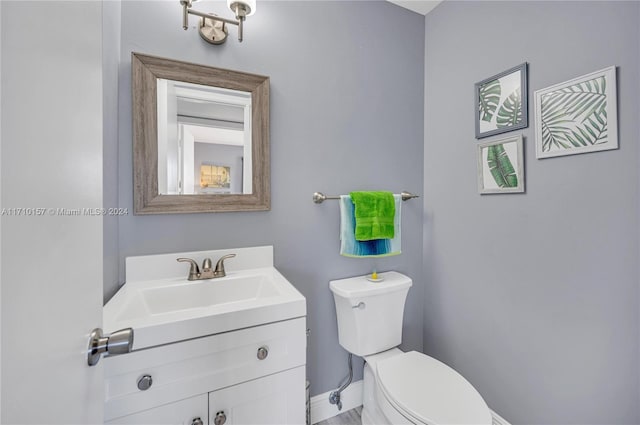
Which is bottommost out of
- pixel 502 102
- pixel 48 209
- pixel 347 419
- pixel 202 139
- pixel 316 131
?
pixel 347 419

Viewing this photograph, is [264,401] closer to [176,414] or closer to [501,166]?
[176,414]

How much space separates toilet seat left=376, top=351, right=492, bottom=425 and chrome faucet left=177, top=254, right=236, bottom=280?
2.83 ft

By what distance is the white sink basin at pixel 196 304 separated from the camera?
0.78 metres

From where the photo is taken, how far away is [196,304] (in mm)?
A: 1139

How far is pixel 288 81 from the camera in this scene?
1408 mm

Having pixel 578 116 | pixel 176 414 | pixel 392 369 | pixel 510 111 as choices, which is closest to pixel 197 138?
pixel 176 414

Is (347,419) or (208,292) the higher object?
(208,292)

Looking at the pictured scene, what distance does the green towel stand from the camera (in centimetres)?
144

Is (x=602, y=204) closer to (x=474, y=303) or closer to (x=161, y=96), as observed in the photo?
(x=474, y=303)

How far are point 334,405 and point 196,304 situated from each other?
1.03m

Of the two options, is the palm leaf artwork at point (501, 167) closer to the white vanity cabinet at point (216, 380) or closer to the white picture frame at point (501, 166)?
the white picture frame at point (501, 166)

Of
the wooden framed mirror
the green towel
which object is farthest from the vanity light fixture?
the green towel

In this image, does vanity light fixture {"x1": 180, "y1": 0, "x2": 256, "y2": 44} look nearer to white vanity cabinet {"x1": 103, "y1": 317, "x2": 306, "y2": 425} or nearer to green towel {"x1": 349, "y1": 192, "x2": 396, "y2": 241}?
green towel {"x1": 349, "y1": 192, "x2": 396, "y2": 241}

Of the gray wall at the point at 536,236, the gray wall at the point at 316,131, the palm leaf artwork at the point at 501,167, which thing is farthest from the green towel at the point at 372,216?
the palm leaf artwork at the point at 501,167
